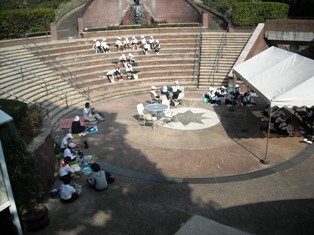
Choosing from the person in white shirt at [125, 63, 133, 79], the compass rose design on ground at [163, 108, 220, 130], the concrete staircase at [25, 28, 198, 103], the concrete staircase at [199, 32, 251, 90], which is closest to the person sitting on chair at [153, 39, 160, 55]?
the concrete staircase at [25, 28, 198, 103]

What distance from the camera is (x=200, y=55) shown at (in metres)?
25.3

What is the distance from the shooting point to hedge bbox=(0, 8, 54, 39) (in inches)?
969

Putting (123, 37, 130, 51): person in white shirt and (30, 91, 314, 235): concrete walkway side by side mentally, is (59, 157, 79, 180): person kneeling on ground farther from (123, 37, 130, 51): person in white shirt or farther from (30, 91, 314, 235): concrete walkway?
(123, 37, 130, 51): person in white shirt

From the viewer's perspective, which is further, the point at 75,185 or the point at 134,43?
the point at 134,43

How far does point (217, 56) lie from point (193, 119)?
30.4 ft

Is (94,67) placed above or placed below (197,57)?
below

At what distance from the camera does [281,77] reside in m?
14.2

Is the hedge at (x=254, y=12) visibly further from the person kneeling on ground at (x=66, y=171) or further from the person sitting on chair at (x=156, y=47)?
the person kneeling on ground at (x=66, y=171)

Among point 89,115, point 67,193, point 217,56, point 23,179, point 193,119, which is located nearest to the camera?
point 23,179

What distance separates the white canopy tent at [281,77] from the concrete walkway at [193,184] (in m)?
1.47

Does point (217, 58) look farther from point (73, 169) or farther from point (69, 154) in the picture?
point (73, 169)

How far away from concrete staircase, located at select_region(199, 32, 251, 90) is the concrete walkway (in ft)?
24.2

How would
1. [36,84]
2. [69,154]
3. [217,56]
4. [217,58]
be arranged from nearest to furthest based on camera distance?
1. [69,154]
2. [36,84]
3. [217,58]
4. [217,56]

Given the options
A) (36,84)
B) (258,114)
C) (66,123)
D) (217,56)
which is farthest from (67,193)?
(217,56)
